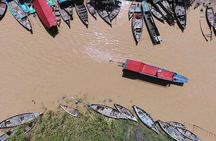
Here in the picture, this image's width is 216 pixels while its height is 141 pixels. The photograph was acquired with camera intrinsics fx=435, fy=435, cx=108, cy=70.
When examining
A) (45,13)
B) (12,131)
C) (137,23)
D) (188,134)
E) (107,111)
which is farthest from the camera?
(137,23)

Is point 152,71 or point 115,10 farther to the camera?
point 115,10

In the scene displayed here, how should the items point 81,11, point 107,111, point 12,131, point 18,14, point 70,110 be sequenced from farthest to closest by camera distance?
point 81,11, point 18,14, point 107,111, point 70,110, point 12,131

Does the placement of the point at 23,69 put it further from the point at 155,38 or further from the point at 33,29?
the point at 155,38

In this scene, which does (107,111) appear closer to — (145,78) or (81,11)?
(145,78)

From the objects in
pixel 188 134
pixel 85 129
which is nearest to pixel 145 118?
pixel 188 134

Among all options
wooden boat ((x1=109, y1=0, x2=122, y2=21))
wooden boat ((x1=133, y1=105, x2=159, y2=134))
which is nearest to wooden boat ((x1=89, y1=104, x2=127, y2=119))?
wooden boat ((x1=133, y1=105, x2=159, y2=134))

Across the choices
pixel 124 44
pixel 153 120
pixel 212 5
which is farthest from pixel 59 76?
pixel 212 5

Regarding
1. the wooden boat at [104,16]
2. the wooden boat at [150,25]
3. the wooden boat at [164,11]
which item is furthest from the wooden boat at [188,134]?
the wooden boat at [104,16]
